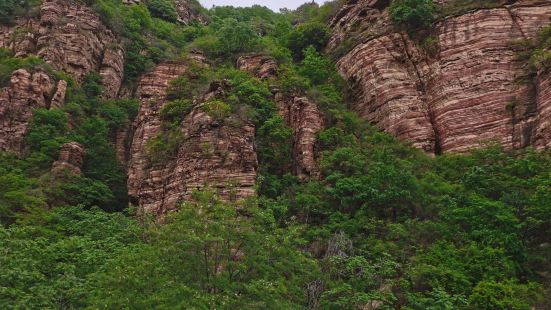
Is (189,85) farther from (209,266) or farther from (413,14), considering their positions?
(209,266)

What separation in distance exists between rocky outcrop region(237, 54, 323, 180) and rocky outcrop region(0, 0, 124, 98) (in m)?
15.6

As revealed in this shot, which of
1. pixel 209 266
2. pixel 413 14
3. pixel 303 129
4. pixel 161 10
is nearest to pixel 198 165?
pixel 303 129

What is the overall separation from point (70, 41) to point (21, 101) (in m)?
9.77

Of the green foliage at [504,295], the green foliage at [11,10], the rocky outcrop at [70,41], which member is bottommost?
the green foliage at [504,295]

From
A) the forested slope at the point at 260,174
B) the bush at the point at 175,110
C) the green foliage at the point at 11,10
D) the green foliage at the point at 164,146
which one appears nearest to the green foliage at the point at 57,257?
the forested slope at the point at 260,174

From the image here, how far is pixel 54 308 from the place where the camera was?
17875 millimetres

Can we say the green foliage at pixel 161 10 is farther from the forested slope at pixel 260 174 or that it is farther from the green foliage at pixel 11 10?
the green foliage at pixel 11 10

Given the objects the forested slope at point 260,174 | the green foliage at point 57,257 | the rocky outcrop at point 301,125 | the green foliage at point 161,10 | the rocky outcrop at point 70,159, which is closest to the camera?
the green foliage at point 57,257

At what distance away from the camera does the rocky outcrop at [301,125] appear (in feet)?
105

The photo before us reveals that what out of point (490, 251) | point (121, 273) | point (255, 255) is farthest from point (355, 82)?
point (121, 273)

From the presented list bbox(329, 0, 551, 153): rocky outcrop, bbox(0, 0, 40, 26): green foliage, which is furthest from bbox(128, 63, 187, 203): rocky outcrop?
bbox(329, 0, 551, 153): rocky outcrop

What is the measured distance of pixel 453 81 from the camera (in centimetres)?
3450

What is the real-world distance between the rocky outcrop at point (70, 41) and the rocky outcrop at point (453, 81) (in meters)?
20.9

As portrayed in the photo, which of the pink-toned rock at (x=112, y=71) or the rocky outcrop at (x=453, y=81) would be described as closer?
the rocky outcrop at (x=453, y=81)
